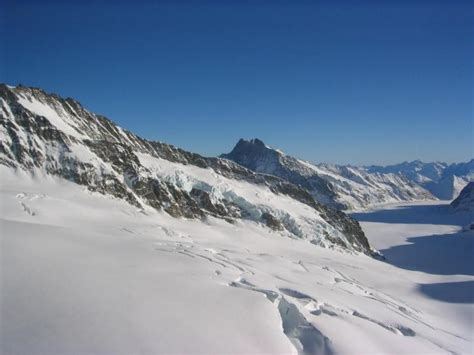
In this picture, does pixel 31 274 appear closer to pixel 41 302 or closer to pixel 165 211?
pixel 41 302

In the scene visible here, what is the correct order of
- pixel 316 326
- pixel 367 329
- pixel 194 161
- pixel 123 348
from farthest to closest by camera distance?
1. pixel 194 161
2. pixel 367 329
3. pixel 316 326
4. pixel 123 348

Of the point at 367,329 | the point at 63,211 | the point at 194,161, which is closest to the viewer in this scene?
the point at 367,329

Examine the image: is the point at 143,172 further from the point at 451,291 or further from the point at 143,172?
the point at 451,291

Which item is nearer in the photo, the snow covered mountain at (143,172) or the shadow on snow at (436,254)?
the snow covered mountain at (143,172)

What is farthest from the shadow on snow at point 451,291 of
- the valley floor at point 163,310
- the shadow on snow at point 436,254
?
the shadow on snow at point 436,254

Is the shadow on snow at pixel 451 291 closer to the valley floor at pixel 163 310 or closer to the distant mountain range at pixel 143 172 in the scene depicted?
the valley floor at pixel 163 310

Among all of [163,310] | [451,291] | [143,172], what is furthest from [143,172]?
[451,291]

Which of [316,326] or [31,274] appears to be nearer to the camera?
[31,274]

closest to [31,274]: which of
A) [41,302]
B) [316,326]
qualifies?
[41,302]
